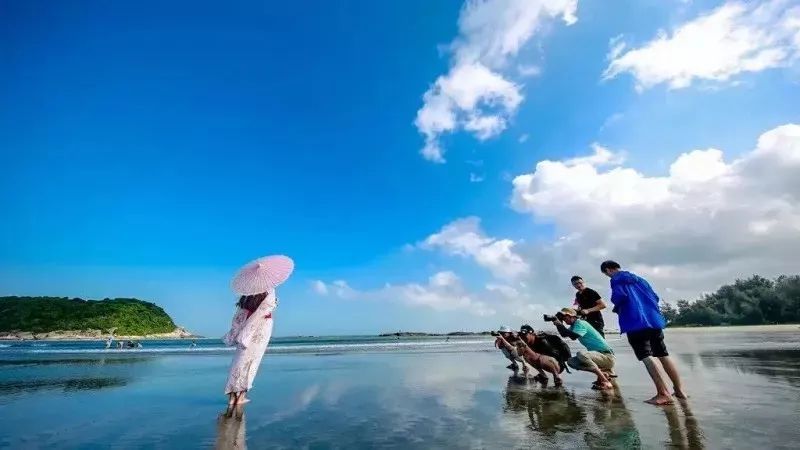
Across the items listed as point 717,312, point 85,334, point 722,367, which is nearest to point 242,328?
point 722,367

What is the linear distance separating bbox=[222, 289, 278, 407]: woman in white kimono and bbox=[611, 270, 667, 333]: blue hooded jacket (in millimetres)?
5972

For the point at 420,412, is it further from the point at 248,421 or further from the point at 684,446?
the point at 684,446

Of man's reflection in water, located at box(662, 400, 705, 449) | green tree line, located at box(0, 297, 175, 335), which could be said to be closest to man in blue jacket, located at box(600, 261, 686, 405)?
man's reflection in water, located at box(662, 400, 705, 449)

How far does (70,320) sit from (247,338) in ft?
462

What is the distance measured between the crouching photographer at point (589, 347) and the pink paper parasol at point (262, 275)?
5071 millimetres

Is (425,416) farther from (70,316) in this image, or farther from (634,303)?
(70,316)

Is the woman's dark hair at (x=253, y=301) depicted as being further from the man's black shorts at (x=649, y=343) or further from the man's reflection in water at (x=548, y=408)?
the man's black shorts at (x=649, y=343)

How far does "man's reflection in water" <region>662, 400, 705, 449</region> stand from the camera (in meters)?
3.82

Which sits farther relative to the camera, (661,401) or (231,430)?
(661,401)

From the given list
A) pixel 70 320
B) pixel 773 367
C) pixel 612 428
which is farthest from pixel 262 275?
pixel 70 320

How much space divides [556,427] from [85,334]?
13742cm

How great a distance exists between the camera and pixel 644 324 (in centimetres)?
632

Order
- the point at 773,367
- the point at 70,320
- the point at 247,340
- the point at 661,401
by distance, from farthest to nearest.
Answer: the point at 70,320, the point at 773,367, the point at 247,340, the point at 661,401

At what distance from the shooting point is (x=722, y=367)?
35.9 feet
